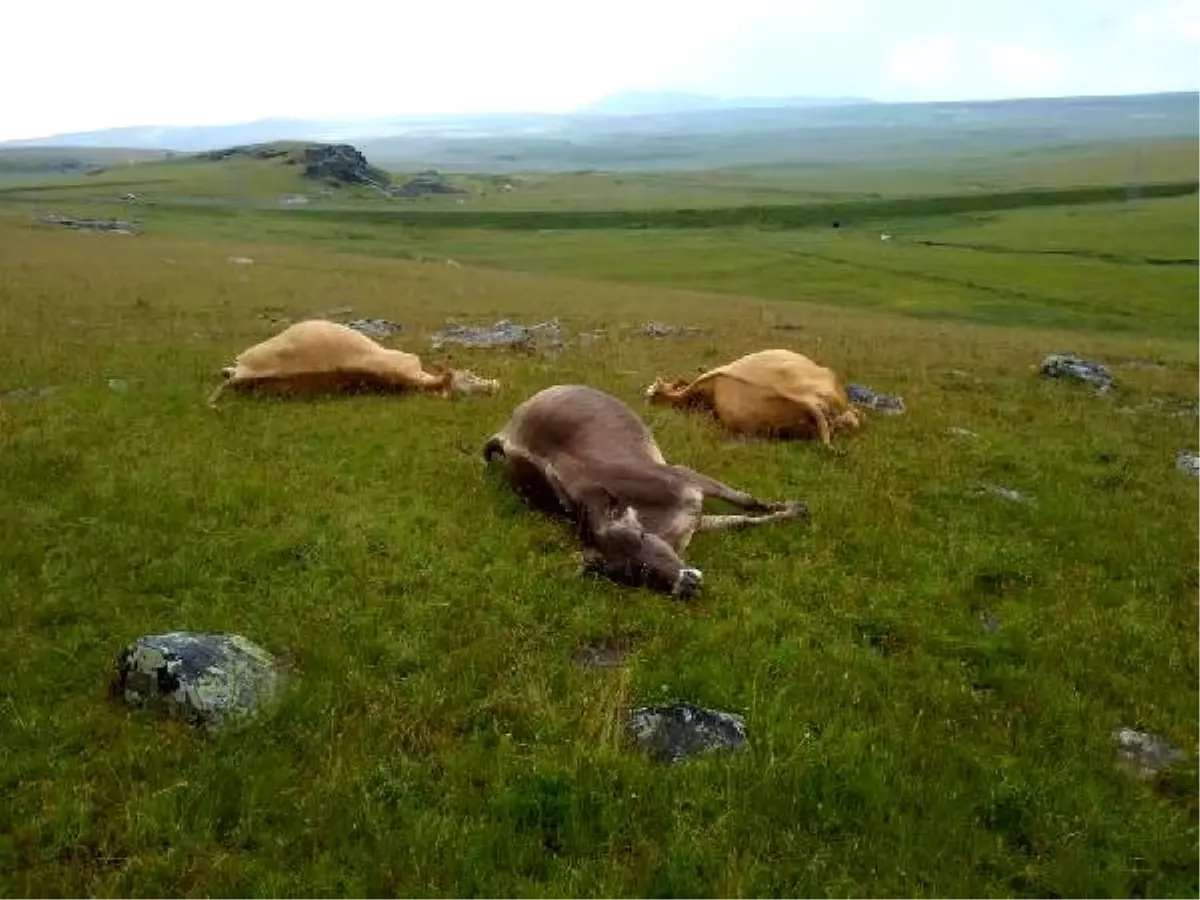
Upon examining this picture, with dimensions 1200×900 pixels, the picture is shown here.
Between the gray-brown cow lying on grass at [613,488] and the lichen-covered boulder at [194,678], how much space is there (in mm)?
3204

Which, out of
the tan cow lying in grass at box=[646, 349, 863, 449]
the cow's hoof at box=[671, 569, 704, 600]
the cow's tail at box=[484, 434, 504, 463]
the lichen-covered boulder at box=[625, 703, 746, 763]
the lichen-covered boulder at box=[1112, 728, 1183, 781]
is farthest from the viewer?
the tan cow lying in grass at box=[646, 349, 863, 449]

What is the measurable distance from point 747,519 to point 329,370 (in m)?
7.77

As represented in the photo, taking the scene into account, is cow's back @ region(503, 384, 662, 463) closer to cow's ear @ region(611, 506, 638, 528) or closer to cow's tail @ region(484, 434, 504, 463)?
cow's tail @ region(484, 434, 504, 463)

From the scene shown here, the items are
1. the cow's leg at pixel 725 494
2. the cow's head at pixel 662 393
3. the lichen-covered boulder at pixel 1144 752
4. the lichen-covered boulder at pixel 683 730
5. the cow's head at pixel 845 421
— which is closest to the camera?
the lichen-covered boulder at pixel 683 730

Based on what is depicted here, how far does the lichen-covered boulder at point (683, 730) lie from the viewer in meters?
6.79

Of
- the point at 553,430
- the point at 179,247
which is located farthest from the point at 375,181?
the point at 553,430

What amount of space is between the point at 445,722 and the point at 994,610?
16.4 feet

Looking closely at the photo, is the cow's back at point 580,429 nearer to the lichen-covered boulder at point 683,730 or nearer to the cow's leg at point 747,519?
the cow's leg at point 747,519

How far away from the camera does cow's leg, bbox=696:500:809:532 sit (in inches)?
410

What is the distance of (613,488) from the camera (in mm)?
10180

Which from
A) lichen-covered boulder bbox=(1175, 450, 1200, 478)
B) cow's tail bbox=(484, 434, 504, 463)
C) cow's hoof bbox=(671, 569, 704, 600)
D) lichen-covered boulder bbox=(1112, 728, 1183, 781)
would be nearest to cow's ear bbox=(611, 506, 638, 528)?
cow's hoof bbox=(671, 569, 704, 600)

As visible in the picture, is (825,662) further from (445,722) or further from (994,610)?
(445,722)

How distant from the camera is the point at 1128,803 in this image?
6504 millimetres

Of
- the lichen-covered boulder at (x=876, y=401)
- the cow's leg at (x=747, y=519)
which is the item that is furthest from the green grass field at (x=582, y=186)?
the cow's leg at (x=747, y=519)
